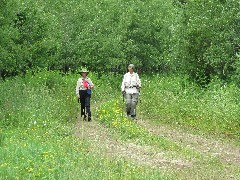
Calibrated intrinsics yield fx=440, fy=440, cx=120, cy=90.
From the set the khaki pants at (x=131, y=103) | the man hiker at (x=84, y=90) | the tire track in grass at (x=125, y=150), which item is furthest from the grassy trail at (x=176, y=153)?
the khaki pants at (x=131, y=103)

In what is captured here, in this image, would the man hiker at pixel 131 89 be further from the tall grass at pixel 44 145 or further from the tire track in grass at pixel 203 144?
the tall grass at pixel 44 145

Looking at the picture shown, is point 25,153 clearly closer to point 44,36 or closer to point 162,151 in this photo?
point 162,151

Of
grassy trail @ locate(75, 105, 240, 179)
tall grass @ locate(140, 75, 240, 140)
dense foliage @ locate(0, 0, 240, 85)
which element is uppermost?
dense foliage @ locate(0, 0, 240, 85)

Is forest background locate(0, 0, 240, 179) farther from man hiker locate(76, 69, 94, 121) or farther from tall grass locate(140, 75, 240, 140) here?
man hiker locate(76, 69, 94, 121)

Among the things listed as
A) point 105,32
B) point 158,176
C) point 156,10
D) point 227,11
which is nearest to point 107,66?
point 105,32

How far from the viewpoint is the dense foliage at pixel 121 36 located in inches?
750

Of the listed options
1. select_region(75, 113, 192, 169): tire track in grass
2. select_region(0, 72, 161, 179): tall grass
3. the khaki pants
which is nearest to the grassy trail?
select_region(75, 113, 192, 169): tire track in grass

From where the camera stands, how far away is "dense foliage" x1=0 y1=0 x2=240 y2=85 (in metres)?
19.1

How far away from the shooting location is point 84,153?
9.96 metres

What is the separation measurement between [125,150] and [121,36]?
868 inches

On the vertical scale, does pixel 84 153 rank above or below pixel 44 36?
below

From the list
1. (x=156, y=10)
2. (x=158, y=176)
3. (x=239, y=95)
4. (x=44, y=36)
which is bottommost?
(x=158, y=176)

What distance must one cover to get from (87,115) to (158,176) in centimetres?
916

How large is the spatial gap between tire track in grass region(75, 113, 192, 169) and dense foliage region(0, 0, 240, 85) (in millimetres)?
5767
